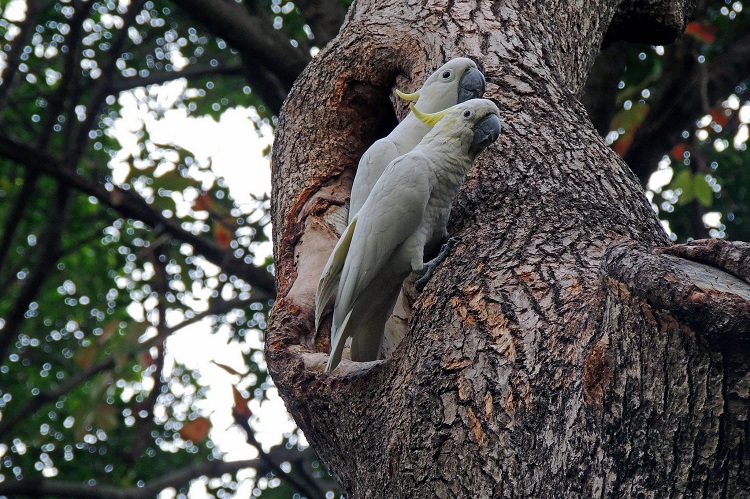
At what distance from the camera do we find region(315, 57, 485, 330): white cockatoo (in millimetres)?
2449

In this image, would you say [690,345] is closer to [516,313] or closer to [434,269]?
[516,313]

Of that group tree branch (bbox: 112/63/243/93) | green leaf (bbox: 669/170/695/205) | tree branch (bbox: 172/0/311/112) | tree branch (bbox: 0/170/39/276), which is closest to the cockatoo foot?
green leaf (bbox: 669/170/695/205)

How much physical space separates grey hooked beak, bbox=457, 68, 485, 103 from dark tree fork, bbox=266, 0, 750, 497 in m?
0.12

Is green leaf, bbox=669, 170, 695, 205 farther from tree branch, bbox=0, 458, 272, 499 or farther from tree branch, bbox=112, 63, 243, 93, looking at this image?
tree branch, bbox=112, 63, 243, 93

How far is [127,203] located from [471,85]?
8.78ft

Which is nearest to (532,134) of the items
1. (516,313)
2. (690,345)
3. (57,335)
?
(516,313)

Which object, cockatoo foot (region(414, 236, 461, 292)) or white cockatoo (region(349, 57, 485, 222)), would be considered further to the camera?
white cockatoo (region(349, 57, 485, 222))

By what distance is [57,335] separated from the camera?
22.7 feet

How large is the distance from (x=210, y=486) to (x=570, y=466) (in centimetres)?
523

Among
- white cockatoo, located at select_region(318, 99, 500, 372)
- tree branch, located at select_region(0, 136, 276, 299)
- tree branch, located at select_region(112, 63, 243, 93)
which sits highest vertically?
tree branch, located at select_region(112, 63, 243, 93)

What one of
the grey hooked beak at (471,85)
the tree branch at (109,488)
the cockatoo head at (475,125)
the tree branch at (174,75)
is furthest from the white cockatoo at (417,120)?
the tree branch at (174,75)

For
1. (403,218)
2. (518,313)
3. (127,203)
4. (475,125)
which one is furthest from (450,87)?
(127,203)

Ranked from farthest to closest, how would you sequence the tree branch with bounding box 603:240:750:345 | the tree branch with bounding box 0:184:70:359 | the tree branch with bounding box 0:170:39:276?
the tree branch with bounding box 0:184:70:359
the tree branch with bounding box 0:170:39:276
the tree branch with bounding box 603:240:750:345

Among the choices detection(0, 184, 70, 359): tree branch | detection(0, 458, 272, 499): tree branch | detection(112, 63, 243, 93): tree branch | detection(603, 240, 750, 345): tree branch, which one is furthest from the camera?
detection(112, 63, 243, 93): tree branch
